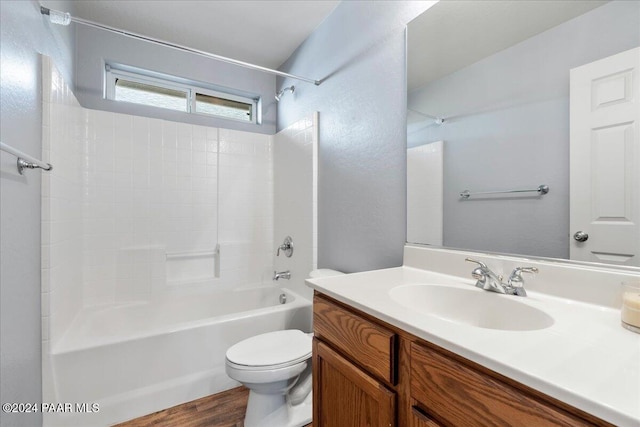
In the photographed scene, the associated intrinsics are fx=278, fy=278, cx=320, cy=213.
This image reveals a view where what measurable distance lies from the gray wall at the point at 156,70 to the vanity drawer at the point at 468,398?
2.65 metres

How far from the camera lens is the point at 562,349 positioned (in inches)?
21.0

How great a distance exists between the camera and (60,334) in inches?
58.8

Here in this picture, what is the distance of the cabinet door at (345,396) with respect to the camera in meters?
0.75

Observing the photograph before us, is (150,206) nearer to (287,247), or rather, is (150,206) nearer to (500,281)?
(287,247)

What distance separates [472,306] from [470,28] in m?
1.12

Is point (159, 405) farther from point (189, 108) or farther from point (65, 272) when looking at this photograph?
point (189, 108)

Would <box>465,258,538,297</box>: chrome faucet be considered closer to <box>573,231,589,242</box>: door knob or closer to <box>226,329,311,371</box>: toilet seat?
<box>573,231,589,242</box>: door knob

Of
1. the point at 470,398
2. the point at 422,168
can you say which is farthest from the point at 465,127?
the point at 470,398

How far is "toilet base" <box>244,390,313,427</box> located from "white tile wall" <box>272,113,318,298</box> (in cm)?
75

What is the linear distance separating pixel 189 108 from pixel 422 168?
223 cm

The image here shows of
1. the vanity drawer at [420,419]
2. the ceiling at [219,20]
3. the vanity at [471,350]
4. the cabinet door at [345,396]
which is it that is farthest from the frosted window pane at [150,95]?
the vanity drawer at [420,419]

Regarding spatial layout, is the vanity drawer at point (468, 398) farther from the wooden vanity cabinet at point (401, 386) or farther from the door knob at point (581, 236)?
the door knob at point (581, 236)

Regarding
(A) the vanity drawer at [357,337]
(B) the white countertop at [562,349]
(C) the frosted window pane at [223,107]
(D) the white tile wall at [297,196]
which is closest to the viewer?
(B) the white countertop at [562,349]

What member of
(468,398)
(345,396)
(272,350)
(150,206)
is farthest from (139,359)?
(468,398)
